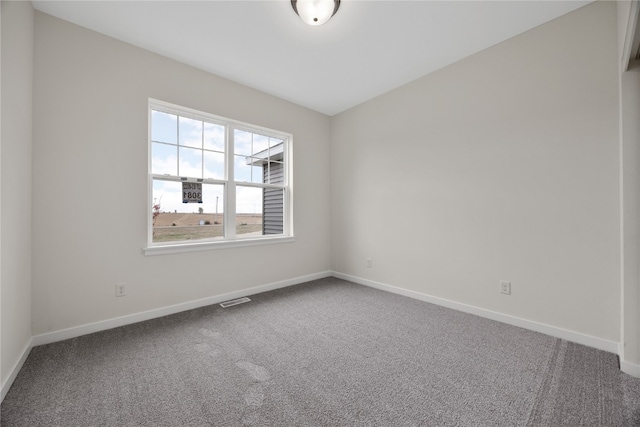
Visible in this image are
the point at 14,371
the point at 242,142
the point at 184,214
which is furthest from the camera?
the point at 242,142

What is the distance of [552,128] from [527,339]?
1.91 metres

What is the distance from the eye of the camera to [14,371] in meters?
1.68

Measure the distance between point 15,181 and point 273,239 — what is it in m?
2.47

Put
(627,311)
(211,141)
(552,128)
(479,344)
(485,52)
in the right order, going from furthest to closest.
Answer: (211,141) → (485,52) → (552,128) → (479,344) → (627,311)

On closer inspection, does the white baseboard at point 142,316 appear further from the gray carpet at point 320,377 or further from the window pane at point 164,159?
the window pane at point 164,159

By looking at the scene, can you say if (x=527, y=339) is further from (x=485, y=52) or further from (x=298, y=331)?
(x=485, y=52)

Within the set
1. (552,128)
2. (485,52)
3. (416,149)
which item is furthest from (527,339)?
(485,52)

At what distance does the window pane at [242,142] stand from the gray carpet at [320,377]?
2.16 meters

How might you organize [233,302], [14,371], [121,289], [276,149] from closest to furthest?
1. [14,371]
2. [121,289]
3. [233,302]
4. [276,149]

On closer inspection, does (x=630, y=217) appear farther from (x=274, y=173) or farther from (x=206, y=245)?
(x=206, y=245)

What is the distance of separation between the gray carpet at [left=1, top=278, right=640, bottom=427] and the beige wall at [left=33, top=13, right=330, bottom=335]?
0.38 metres

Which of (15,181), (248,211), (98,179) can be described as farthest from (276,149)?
(15,181)

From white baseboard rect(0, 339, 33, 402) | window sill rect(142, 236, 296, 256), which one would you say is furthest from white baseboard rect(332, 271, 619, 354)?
white baseboard rect(0, 339, 33, 402)

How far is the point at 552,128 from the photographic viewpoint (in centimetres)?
226
